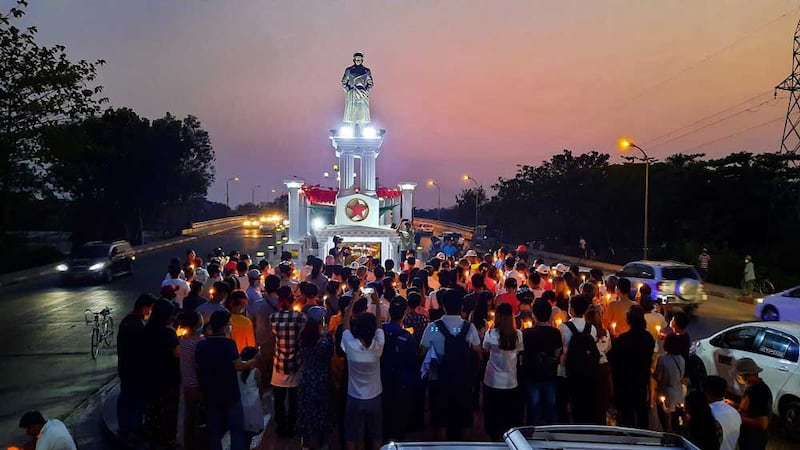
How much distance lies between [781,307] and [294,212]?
16012mm

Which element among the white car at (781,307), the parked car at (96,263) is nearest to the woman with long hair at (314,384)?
the white car at (781,307)

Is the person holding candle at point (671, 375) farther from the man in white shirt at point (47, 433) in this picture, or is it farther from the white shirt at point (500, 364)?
the man in white shirt at point (47, 433)

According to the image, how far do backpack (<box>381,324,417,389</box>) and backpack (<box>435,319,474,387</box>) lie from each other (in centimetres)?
29

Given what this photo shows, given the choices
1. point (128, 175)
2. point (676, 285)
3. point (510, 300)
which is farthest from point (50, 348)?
point (128, 175)

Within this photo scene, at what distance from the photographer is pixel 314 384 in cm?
647

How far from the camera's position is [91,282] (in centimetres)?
2614

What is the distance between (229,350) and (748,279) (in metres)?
22.7

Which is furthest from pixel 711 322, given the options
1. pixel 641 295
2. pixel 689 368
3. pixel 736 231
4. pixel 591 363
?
pixel 736 231

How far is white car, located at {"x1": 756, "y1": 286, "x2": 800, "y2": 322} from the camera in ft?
52.6

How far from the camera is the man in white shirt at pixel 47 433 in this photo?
15.6 ft

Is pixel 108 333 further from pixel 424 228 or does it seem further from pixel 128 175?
pixel 424 228

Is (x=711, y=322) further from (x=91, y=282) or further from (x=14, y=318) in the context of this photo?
(x=91, y=282)

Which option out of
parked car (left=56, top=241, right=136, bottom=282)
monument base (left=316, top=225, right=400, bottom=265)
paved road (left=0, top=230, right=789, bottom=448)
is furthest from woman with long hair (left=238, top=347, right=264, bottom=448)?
parked car (left=56, top=241, right=136, bottom=282)

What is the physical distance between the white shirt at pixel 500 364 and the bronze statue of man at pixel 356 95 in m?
17.1
